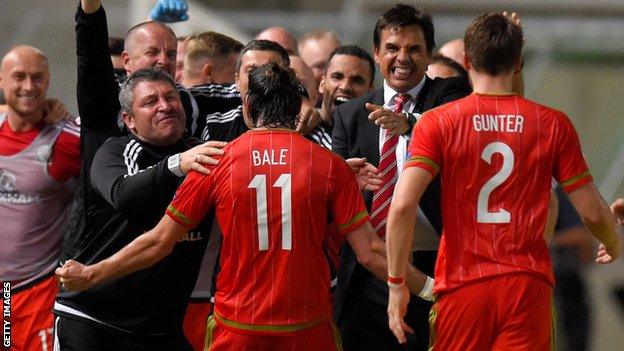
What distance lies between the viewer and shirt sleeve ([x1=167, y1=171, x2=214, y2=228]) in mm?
7137

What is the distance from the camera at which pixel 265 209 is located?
7.05m

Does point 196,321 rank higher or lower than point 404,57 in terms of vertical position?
lower

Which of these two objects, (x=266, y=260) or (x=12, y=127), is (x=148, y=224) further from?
(x=12, y=127)

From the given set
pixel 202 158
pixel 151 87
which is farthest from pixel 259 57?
pixel 202 158

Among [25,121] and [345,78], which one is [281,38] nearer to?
[345,78]

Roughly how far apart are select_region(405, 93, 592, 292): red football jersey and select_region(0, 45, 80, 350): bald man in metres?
3.32

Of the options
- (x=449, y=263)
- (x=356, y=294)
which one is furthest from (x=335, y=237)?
(x=449, y=263)

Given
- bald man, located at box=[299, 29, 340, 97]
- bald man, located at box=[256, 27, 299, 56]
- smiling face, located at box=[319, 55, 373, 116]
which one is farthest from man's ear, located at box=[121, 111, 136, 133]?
bald man, located at box=[299, 29, 340, 97]

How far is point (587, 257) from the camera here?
11.2 metres

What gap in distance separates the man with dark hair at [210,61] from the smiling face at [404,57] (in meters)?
2.16

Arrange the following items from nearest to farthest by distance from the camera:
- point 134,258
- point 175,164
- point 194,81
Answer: point 134,258 → point 175,164 → point 194,81

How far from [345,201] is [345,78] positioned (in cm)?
275

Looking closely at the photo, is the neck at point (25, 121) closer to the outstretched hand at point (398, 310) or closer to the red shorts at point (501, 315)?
the outstretched hand at point (398, 310)

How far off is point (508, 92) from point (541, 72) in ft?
30.0
